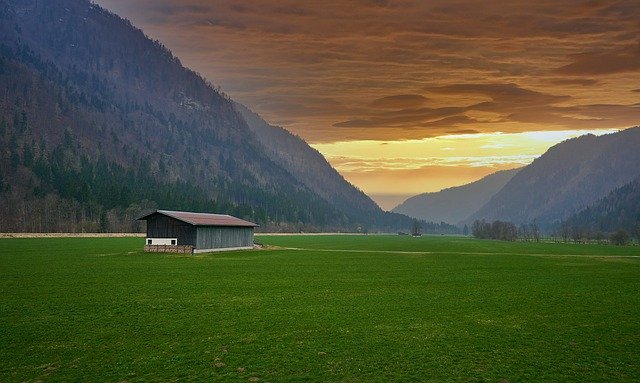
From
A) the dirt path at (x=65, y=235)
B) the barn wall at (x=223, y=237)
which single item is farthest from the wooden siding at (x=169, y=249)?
the dirt path at (x=65, y=235)

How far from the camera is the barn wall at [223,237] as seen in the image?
3725 inches

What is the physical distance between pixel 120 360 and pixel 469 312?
67.8ft

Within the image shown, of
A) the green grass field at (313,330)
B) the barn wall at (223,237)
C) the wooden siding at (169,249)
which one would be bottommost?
the green grass field at (313,330)

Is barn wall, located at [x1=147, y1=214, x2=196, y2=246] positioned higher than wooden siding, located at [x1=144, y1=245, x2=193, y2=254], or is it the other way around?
barn wall, located at [x1=147, y1=214, x2=196, y2=246]

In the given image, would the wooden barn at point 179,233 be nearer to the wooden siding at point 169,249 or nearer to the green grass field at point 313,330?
the wooden siding at point 169,249

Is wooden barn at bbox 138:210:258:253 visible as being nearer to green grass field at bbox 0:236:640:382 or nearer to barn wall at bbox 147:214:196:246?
barn wall at bbox 147:214:196:246

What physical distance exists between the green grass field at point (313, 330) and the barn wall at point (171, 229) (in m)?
39.2

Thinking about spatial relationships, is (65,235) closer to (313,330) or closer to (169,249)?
(169,249)

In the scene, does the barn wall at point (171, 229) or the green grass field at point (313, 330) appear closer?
the green grass field at point (313, 330)

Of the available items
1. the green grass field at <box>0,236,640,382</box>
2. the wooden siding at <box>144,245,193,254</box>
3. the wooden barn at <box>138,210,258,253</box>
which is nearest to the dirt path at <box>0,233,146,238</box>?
the wooden barn at <box>138,210,258,253</box>

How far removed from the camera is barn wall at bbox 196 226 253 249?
310 ft

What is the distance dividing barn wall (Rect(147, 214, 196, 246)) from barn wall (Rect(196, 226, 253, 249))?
1.46 metres

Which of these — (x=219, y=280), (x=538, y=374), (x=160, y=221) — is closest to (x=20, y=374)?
(x=538, y=374)

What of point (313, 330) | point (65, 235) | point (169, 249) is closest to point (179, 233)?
point (169, 249)
